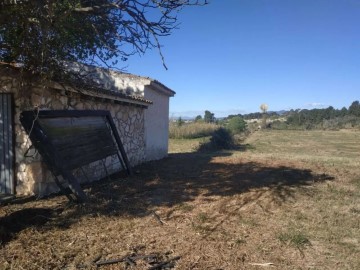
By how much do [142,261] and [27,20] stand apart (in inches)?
159

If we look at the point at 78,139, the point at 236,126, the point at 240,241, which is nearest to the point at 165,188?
the point at 78,139

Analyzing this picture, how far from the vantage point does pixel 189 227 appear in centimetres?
617

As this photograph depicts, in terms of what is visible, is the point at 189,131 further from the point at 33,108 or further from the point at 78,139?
the point at 33,108

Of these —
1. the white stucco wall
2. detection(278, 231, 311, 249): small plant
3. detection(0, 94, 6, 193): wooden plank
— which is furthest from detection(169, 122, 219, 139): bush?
detection(278, 231, 311, 249): small plant

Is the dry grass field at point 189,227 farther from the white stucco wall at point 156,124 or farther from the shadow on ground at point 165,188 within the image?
the white stucco wall at point 156,124

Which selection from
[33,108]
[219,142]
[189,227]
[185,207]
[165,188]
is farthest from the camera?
[219,142]

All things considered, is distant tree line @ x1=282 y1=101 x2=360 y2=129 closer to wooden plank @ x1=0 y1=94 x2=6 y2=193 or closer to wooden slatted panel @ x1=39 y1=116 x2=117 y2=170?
wooden slatted panel @ x1=39 y1=116 x2=117 y2=170

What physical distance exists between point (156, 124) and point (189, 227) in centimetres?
1111

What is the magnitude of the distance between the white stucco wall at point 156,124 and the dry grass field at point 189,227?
5.88m

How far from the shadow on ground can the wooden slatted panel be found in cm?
79

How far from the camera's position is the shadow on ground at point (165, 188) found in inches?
248

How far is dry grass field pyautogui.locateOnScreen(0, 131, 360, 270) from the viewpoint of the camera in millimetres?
4844

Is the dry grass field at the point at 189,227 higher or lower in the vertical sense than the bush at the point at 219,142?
lower

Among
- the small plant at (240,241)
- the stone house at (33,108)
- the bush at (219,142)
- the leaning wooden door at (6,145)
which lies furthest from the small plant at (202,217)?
the bush at (219,142)
